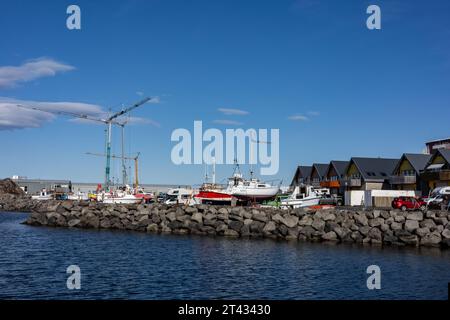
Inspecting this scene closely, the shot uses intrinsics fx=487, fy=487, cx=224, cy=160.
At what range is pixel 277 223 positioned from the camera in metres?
49.8

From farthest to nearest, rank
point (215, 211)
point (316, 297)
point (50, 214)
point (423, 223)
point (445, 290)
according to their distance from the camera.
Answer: point (50, 214) → point (215, 211) → point (423, 223) → point (445, 290) → point (316, 297)

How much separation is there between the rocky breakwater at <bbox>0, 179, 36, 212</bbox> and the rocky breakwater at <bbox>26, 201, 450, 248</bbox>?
41046 millimetres

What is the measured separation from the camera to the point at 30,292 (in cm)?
2388

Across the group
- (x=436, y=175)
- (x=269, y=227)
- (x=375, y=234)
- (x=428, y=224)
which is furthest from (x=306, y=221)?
(x=436, y=175)

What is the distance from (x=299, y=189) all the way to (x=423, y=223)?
26684mm

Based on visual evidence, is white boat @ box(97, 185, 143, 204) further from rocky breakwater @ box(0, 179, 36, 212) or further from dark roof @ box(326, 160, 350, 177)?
dark roof @ box(326, 160, 350, 177)

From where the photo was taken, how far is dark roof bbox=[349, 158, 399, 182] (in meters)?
97.9

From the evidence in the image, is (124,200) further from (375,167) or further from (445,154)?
(445,154)

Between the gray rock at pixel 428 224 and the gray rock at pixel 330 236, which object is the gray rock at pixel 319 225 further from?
the gray rock at pixel 428 224

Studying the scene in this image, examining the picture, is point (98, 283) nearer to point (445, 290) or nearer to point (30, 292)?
point (30, 292)

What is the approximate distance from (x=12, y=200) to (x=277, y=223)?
96.3 metres

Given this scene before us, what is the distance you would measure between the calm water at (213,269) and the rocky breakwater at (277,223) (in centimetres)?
366

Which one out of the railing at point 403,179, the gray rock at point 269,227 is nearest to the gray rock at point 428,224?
the gray rock at point 269,227
